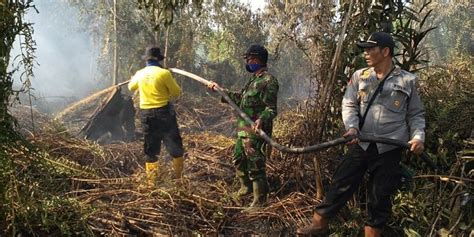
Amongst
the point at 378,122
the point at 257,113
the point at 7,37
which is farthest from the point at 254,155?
the point at 7,37

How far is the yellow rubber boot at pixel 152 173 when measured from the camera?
4279 mm

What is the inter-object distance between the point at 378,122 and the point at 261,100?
4.71 ft

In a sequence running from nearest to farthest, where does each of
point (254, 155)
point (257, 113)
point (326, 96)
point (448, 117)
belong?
1. point (326, 96)
2. point (448, 117)
3. point (254, 155)
4. point (257, 113)

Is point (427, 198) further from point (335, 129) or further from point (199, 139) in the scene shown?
point (199, 139)

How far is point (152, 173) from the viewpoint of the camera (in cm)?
454

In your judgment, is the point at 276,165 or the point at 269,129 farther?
the point at 276,165

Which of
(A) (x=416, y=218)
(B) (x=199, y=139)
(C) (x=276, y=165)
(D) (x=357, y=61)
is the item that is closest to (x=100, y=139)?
(B) (x=199, y=139)

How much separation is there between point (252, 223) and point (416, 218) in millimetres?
1476

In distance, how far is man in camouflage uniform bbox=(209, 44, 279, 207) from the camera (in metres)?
4.09

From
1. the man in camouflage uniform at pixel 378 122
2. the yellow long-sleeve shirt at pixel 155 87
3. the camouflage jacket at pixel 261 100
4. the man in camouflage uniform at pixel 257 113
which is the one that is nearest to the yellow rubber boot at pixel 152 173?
the yellow long-sleeve shirt at pixel 155 87

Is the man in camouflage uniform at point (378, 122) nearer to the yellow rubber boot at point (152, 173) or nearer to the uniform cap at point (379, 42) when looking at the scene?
the uniform cap at point (379, 42)

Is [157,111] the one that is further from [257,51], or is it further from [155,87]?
[257,51]

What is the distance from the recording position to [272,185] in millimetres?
4543

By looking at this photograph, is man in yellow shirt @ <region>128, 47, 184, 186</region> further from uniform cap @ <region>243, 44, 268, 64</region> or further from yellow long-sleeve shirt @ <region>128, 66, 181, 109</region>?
uniform cap @ <region>243, 44, 268, 64</region>
